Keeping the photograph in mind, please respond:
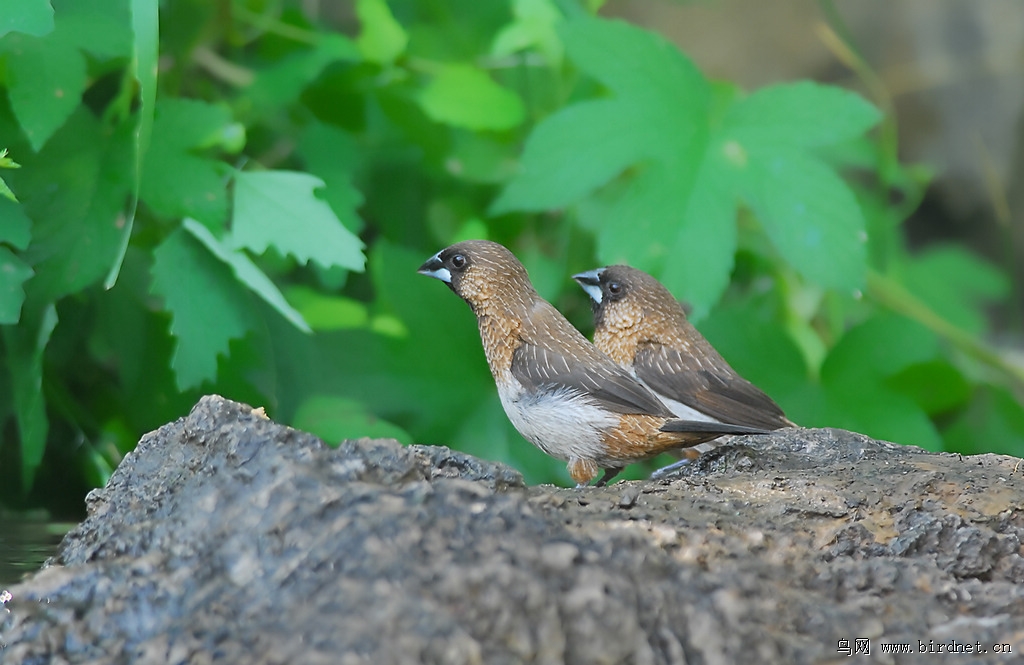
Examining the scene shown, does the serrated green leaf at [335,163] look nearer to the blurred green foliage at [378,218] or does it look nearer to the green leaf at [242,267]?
the blurred green foliage at [378,218]

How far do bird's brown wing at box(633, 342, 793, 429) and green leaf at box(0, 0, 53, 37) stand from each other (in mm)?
1422

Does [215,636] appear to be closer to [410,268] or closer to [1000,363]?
[410,268]

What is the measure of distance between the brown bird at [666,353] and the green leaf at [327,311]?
91 centimetres

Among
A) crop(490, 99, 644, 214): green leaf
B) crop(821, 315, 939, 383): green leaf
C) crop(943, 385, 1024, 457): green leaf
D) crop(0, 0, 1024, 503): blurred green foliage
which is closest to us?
crop(0, 0, 1024, 503): blurred green foliage

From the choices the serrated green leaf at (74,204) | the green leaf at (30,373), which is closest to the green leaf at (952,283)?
the serrated green leaf at (74,204)

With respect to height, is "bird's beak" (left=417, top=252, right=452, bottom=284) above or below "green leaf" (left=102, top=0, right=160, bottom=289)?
below

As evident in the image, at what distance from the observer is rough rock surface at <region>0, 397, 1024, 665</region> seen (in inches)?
46.0

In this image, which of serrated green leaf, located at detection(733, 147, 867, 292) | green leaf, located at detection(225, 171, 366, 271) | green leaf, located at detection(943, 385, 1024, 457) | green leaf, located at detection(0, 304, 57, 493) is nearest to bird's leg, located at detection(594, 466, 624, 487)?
green leaf, located at detection(225, 171, 366, 271)

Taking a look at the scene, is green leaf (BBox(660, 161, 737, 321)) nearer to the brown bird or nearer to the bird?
the brown bird

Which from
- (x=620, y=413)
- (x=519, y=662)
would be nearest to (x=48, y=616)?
(x=519, y=662)

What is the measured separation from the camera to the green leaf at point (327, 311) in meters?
3.14

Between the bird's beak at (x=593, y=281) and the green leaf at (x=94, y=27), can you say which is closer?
the green leaf at (x=94, y=27)

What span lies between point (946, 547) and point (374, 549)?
0.93 metres

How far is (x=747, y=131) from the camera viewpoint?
290 cm
